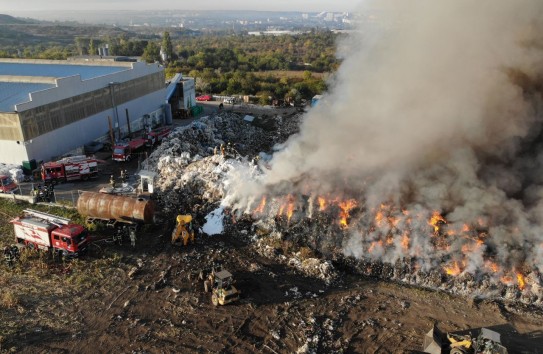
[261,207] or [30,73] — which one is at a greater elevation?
[30,73]

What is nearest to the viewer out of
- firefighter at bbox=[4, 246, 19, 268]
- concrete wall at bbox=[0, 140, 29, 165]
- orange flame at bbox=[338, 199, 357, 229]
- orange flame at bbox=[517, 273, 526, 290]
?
orange flame at bbox=[517, 273, 526, 290]

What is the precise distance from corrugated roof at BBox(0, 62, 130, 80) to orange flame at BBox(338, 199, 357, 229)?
24686 millimetres

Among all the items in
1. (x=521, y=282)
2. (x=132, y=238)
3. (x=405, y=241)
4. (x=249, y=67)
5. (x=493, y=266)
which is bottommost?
(x=521, y=282)

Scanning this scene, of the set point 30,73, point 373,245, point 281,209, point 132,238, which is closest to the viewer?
point 373,245

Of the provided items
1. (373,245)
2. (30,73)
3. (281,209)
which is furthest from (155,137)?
(373,245)

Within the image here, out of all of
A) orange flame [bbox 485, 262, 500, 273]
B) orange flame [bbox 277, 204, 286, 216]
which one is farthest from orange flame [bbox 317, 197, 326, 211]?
orange flame [bbox 485, 262, 500, 273]

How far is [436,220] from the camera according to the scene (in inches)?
627

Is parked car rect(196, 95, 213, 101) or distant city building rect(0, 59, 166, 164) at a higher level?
distant city building rect(0, 59, 166, 164)

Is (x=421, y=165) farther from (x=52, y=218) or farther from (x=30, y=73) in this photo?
(x=30, y=73)

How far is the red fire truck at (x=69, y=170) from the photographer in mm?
22641

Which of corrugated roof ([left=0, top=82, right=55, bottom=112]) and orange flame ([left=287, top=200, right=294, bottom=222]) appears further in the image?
corrugated roof ([left=0, top=82, right=55, bottom=112])

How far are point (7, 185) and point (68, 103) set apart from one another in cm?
766

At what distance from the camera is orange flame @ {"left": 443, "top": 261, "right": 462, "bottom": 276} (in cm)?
1460

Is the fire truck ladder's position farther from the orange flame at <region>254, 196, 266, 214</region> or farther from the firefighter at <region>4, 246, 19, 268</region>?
the orange flame at <region>254, 196, 266, 214</region>
